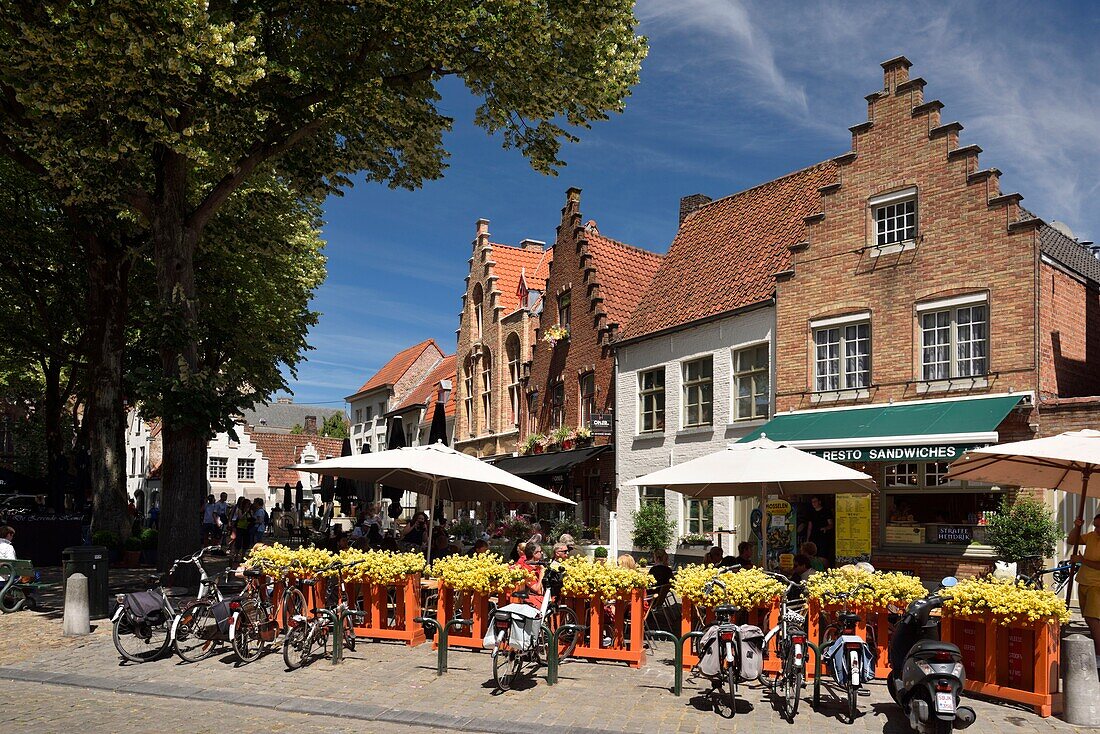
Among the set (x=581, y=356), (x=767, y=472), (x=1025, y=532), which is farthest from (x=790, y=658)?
(x=581, y=356)

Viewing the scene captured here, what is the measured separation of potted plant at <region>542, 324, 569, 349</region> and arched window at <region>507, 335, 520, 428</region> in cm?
343

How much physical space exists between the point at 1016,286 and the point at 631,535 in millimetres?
11187

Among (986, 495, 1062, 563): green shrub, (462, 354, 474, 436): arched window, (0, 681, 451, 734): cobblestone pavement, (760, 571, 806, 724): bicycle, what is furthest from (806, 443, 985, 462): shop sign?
(462, 354, 474, 436): arched window

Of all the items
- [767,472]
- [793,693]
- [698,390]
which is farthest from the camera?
[698,390]

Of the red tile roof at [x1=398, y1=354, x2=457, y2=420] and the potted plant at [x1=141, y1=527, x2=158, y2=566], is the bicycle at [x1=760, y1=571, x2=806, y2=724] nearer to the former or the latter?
the potted plant at [x1=141, y1=527, x2=158, y2=566]

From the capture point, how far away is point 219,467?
59.5m

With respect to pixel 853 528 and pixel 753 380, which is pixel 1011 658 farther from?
pixel 753 380

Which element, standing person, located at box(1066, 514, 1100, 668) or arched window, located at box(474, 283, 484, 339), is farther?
arched window, located at box(474, 283, 484, 339)

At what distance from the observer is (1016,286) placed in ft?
54.9

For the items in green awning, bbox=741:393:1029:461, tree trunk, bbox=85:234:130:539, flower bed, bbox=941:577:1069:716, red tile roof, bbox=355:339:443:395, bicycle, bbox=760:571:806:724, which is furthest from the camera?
red tile roof, bbox=355:339:443:395

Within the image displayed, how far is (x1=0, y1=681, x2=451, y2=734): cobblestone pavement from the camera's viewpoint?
25.6ft

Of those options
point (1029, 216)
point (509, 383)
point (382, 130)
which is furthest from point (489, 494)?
point (509, 383)

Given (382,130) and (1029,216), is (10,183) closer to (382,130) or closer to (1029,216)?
(382,130)

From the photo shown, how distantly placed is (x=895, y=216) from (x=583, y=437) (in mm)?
11481
